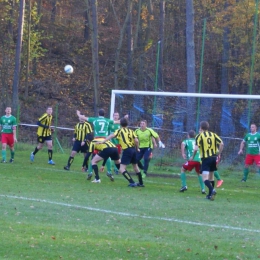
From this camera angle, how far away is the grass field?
8.66 m

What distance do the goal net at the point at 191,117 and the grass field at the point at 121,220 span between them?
2966mm

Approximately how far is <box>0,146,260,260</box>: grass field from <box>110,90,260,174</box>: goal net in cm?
297

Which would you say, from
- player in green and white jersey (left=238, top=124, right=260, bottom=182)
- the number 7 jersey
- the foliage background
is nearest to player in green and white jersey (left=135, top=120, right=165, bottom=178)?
the number 7 jersey

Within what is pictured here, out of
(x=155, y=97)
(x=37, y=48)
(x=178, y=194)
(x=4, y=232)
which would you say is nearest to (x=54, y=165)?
(x=155, y=97)

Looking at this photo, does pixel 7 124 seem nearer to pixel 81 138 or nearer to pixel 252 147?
pixel 81 138

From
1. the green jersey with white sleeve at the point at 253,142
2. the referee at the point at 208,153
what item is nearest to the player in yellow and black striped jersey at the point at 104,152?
the referee at the point at 208,153

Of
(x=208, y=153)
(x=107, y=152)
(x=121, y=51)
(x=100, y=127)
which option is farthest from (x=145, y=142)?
(x=121, y=51)

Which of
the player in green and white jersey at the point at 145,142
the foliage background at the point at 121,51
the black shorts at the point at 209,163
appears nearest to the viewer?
the black shorts at the point at 209,163

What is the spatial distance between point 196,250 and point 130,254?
98 centimetres

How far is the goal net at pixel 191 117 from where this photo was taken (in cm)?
2142

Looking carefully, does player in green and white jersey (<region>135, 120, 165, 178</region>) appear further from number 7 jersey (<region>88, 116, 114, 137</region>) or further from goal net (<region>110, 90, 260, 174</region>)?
goal net (<region>110, 90, 260, 174</region>)

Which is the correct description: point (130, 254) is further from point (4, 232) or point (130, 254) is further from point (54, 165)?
point (54, 165)

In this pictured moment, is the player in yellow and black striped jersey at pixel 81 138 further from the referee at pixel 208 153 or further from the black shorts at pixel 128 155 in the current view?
the referee at pixel 208 153

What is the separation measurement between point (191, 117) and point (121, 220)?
11024 millimetres
